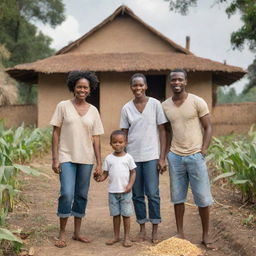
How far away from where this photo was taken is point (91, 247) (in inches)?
151

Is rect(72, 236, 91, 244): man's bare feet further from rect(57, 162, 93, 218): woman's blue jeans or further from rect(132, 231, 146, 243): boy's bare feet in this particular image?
rect(132, 231, 146, 243): boy's bare feet

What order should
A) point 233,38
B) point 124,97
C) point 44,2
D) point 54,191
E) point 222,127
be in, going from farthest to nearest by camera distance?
point 44,2 < point 233,38 < point 222,127 < point 124,97 < point 54,191

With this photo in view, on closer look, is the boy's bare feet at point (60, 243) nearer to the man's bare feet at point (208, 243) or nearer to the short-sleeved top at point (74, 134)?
the short-sleeved top at point (74, 134)

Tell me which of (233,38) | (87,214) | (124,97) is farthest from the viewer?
(233,38)

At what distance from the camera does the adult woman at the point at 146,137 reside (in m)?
3.82

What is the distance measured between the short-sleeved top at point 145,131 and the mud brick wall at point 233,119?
10.2m

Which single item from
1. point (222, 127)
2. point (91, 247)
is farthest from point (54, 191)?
point (222, 127)

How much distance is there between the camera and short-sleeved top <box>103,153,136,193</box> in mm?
3794

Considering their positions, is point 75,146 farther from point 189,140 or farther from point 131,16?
point 131,16

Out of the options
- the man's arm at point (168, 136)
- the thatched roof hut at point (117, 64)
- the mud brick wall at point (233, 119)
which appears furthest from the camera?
the mud brick wall at point (233, 119)

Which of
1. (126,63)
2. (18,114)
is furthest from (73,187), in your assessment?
(18,114)

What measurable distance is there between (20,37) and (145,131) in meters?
23.3

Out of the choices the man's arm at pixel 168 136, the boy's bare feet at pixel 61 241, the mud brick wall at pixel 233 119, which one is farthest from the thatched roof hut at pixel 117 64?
the boy's bare feet at pixel 61 241

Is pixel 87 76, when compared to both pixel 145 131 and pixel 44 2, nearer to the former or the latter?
pixel 145 131
